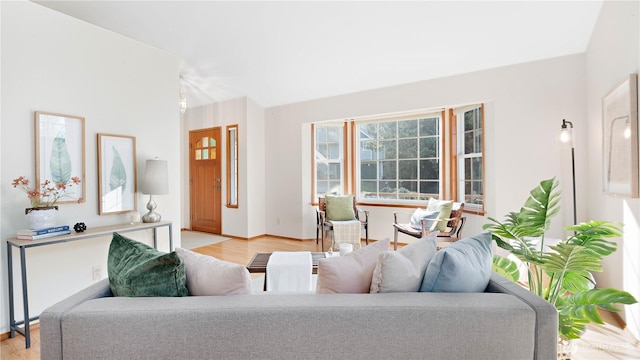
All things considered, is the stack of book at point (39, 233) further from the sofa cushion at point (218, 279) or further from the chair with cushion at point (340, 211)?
the chair with cushion at point (340, 211)

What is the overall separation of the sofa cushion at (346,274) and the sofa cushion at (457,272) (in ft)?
0.80

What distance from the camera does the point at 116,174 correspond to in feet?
10.1

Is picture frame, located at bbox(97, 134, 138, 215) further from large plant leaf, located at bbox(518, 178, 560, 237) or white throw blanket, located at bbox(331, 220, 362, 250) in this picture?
large plant leaf, located at bbox(518, 178, 560, 237)

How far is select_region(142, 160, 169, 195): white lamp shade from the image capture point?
3133 millimetres

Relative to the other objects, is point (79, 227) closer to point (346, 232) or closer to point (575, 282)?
point (346, 232)

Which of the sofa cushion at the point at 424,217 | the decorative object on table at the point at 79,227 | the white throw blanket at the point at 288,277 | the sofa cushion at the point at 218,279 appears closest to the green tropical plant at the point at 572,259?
the sofa cushion at the point at 218,279

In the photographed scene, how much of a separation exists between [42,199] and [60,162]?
0.34m

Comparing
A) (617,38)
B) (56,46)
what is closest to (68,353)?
(56,46)

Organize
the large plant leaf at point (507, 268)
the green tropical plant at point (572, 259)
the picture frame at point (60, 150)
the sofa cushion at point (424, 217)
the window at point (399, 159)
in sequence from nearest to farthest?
the green tropical plant at point (572, 259)
the large plant leaf at point (507, 268)
the picture frame at point (60, 150)
the sofa cushion at point (424, 217)
the window at point (399, 159)

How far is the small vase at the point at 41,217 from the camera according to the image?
234 centimetres

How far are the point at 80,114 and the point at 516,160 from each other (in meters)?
4.61

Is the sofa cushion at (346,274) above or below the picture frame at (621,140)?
below

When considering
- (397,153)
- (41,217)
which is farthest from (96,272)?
(397,153)

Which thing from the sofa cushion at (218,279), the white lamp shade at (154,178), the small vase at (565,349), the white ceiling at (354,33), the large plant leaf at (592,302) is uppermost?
the white ceiling at (354,33)
